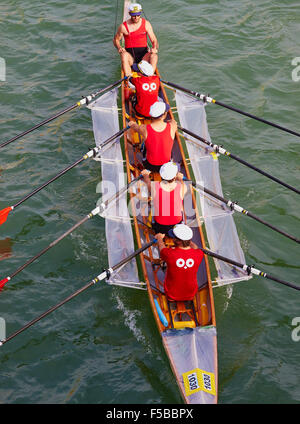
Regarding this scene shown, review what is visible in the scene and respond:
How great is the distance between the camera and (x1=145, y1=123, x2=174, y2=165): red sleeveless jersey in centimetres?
1116

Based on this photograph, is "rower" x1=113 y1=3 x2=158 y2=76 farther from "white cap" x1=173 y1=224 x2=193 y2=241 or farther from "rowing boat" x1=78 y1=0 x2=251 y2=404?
"white cap" x1=173 y1=224 x2=193 y2=241

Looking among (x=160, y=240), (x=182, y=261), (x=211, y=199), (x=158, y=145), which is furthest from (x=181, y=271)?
(x=158, y=145)

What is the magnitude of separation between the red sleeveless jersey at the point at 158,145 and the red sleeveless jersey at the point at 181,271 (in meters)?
3.02

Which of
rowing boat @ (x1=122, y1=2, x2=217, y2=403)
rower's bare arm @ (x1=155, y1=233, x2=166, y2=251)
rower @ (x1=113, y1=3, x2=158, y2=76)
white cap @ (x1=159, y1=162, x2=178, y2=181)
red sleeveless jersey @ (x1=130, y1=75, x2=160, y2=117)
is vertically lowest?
rowing boat @ (x1=122, y1=2, x2=217, y2=403)

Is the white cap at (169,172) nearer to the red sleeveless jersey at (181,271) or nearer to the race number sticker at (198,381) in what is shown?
the red sleeveless jersey at (181,271)

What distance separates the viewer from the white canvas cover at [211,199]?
1011cm

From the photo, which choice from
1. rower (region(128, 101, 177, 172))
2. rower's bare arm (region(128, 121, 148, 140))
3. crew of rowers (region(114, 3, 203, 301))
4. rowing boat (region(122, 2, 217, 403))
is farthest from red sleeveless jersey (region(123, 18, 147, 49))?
rowing boat (region(122, 2, 217, 403))

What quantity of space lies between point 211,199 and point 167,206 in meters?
1.66

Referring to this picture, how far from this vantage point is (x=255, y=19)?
757 inches

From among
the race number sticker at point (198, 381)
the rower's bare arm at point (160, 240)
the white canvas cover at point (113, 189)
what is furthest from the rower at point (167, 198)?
the race number sticker at point (198, 381)

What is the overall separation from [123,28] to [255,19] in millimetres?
6376

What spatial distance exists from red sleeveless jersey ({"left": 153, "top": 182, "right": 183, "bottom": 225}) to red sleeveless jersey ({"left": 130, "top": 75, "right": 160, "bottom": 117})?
3.86m
